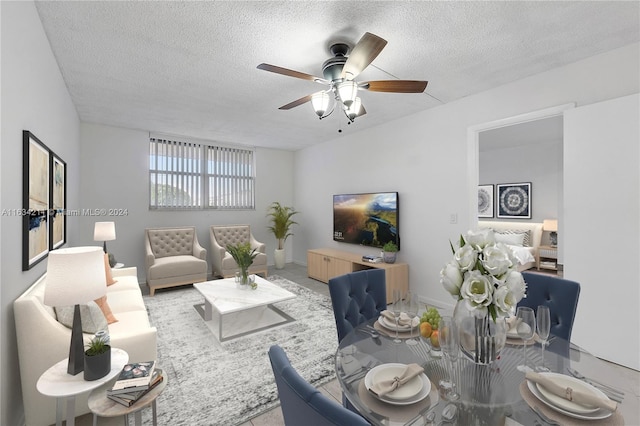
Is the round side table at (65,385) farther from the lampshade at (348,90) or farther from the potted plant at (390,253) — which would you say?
the potted plant at (390,253)

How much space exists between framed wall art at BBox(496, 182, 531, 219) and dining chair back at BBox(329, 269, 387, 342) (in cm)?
567

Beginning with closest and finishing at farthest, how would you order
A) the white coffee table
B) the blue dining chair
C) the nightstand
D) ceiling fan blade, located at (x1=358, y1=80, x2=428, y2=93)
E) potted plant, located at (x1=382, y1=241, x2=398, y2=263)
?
the blue dining chair, ceiling fan blade, located at (x1=358, y1=80, x2=428, y2=93), the white coffee table, potted plant, located at (x1=382, y1=241, x2=398, y2=263), the nightstand

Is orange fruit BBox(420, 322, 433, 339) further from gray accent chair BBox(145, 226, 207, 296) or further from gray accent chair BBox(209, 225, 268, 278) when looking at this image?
gray accent chair BBox(145, 226, 207, 296)

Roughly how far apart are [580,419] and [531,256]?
18.5ft

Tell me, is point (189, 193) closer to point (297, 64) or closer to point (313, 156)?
point (313, 156)

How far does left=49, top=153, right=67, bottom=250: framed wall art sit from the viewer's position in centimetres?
253

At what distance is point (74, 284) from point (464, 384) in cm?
187

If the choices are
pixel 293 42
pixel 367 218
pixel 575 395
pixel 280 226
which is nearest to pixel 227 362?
pixel 575 395

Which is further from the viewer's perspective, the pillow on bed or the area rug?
the pillow on bed

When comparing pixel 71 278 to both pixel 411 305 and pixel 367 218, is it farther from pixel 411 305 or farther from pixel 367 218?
pixel 367 218

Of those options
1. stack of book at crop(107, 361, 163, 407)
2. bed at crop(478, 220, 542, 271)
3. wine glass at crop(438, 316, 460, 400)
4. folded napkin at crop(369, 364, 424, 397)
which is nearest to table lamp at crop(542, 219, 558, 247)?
bed at crop(478, 220, 542, 271)

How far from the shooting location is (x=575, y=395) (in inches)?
38.2

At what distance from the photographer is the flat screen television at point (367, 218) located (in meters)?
4.44

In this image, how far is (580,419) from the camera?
93cm
